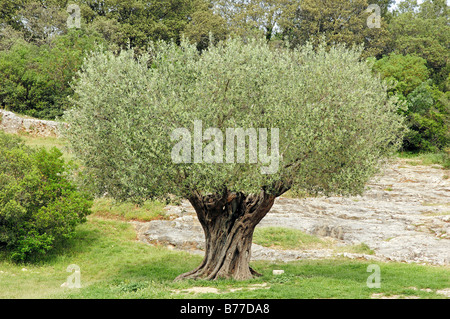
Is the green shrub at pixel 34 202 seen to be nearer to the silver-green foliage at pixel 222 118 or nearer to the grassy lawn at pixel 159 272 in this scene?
the grassy lawn at pixel 159 272

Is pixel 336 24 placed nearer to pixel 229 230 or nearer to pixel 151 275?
pixel 229 230

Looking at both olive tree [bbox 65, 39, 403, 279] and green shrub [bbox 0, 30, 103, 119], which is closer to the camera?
olive tree [bbox 65, 39, 403, 279]

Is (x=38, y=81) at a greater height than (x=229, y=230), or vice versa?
(x=38, y=81)

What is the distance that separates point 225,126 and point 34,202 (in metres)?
18.0

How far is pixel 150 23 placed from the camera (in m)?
89.6

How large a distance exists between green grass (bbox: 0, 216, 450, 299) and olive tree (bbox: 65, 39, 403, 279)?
3514 mm

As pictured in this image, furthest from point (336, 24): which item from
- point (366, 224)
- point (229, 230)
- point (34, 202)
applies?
point (229, 230)

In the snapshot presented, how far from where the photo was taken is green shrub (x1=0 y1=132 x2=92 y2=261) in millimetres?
31547

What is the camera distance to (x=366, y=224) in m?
42.6

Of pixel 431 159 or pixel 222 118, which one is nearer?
pixel 222 118

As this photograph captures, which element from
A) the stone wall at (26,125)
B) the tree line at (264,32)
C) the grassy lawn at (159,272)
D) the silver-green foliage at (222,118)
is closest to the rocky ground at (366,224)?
the grassy lawn at (159,272)

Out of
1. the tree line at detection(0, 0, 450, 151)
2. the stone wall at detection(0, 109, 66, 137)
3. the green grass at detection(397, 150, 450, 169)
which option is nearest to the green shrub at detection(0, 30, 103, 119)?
the tree line at detection(0, 0, 450, 151)

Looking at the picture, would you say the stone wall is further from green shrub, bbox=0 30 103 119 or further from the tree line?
the tree line
